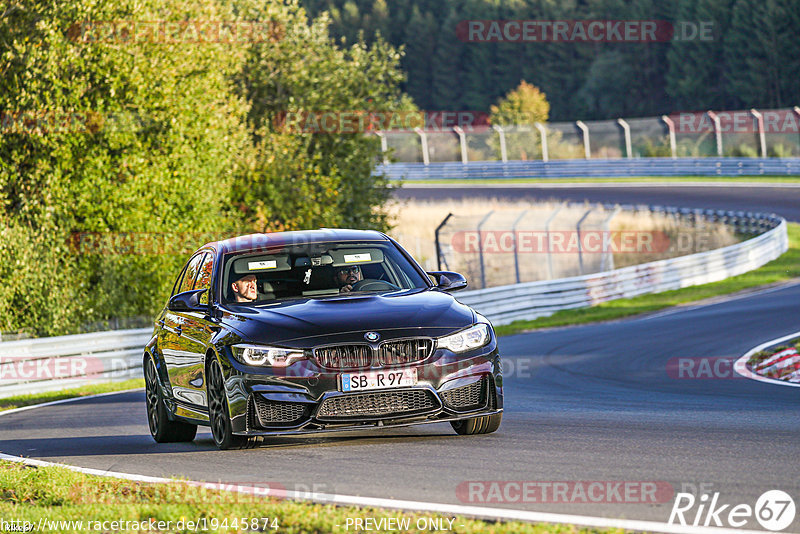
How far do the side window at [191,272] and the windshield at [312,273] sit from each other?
2.77 feet

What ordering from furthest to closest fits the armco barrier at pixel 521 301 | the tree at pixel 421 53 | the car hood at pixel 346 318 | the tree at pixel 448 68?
the tree at pixel 421 53 < the tree at pixel 448 68 < the armco barrier at pixel 521 301 < the car hood at pixel 346 318

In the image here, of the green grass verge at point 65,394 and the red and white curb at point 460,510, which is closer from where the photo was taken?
the red and white curb at point 460,510

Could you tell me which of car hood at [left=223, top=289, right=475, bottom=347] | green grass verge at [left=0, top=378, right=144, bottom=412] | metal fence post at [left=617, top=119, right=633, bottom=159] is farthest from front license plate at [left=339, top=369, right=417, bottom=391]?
metal fence post at [left=617, top=119, right=633, bottom=159]

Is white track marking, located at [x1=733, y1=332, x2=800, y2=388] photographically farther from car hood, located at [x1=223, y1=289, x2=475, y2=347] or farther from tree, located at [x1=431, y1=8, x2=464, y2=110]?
tree, located at [x1=431, y1=8, x2=464, y2=110]

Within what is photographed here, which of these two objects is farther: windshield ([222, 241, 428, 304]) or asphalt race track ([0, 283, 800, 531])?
windshield ([222, 241, 428, 304])

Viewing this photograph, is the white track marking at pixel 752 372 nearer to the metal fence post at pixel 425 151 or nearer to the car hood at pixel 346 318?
the car hood at pixel 346 318

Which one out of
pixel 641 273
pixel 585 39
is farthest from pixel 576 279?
pixel 585 39

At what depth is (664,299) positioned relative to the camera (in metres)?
28.1

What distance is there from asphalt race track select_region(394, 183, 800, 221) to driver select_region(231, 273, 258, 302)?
34.1 meters

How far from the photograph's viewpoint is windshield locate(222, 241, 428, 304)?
362 inches

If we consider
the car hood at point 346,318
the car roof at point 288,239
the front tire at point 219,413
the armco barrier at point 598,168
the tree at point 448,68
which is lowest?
the armco barrier at point 598,168

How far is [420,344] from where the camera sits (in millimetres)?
8102

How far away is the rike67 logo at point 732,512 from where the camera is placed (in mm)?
5488

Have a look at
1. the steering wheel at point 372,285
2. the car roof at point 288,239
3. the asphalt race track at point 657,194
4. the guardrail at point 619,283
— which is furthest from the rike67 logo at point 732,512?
the asphalt race track at point 657,194
